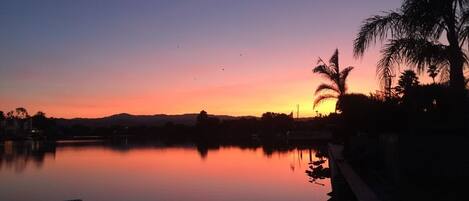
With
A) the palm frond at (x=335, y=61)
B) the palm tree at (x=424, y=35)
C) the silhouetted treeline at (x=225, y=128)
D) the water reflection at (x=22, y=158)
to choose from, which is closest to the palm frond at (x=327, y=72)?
the palm frond at (x=335, y=61)

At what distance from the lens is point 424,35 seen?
490 inches

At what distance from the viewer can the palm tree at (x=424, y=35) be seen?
12000 mm

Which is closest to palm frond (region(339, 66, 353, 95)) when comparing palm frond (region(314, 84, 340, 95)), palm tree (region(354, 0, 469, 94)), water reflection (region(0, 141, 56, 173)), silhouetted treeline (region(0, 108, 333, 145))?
palm frond (region(314, 84, 340, 95))

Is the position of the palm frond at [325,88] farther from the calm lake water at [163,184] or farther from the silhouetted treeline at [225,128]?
the silhouetted treeline at [225,128]

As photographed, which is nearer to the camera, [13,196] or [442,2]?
[442,2]

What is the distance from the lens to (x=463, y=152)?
491 inches

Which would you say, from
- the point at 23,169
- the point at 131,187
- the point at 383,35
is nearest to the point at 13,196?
the point at 131,187

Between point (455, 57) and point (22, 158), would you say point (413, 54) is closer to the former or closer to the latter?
point (455, 57)

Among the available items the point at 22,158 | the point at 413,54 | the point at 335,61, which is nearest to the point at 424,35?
the point at 413,54

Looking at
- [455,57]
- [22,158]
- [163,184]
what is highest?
[455,57]

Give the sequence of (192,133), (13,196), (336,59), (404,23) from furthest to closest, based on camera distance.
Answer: (192,133)
(336,59)
(13,196)
(404,23)

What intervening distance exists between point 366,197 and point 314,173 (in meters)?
25.3

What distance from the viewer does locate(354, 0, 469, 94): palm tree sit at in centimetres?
1200

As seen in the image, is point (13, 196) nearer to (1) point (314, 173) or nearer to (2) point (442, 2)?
(1) point (314, 173)
